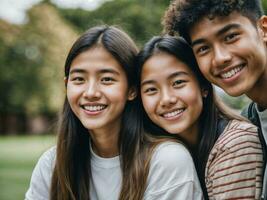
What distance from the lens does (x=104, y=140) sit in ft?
10.1

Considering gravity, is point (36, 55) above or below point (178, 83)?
above

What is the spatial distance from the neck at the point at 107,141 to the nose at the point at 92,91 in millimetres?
284

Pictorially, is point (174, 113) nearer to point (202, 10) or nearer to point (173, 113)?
point (173, 113)

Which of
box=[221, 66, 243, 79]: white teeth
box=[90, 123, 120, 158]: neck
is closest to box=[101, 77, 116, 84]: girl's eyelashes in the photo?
box=[90, 123, 120, 158]: neck

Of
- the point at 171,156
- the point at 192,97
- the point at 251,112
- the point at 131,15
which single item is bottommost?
the point at 171,156

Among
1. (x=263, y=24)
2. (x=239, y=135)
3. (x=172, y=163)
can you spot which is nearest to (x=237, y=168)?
(x=239, y=135)

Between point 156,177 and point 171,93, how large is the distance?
51 centimetres

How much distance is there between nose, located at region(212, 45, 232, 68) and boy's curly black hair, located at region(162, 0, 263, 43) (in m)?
0.18

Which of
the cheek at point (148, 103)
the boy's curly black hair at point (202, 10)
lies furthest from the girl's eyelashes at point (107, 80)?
the boy's curly black hair at point (202, 10)

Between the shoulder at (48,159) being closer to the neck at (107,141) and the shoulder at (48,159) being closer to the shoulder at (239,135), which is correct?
the neck at (107,141)

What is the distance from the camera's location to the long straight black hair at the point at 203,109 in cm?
286

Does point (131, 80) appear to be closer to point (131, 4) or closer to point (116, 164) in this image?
point (116, 164)

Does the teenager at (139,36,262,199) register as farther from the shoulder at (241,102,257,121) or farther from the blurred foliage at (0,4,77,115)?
the blurred foliage at (0,4,77,115)

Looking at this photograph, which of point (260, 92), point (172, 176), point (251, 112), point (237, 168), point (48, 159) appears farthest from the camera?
point (48, 159)
